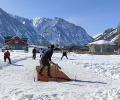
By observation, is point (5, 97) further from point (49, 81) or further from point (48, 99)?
point (49, 81)

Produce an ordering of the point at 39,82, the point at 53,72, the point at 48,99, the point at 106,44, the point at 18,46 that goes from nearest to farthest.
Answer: the point at 48,99 → the point at 39,82 → the point at 53,72 → the point at 106,44 → the point at 18,46

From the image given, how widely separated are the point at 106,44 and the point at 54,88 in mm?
101228

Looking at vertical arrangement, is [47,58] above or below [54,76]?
above

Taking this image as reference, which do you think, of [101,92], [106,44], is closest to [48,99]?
[101,92]

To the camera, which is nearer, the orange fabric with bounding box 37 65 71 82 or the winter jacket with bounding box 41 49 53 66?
the orange fabric with bounding box 37 65 71 82

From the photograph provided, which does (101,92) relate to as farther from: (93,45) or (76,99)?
(93,45)

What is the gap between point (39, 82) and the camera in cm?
1745

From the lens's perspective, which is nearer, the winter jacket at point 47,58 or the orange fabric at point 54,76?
the orange fabric at point 54,76

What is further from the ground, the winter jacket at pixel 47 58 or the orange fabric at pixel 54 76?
the winter jacket at pixel 47 58

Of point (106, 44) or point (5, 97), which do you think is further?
point (106, 44)

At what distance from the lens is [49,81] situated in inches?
709

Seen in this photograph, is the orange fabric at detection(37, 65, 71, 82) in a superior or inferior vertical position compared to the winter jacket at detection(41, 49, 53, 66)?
inferior

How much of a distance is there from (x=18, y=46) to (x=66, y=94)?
138321 millimetres

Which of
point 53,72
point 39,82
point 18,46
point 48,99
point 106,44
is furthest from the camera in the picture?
point 18,46
